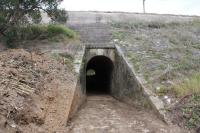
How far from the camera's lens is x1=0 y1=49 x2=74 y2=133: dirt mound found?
25.7 feet

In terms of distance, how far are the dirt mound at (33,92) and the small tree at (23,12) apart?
2.20m

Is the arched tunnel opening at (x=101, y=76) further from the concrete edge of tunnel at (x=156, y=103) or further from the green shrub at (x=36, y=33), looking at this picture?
the concrete edge of tunnel at (x=156, y=103)

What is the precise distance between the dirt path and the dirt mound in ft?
1.90

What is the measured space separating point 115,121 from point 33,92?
7.54ft

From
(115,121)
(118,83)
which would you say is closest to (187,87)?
(115,121)

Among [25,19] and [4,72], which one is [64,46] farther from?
[4,72]

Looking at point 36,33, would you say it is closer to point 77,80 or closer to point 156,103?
point 77,80

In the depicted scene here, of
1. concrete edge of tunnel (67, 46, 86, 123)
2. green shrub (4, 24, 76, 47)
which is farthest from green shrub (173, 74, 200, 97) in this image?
green shrub (4, 24, 76, 47)

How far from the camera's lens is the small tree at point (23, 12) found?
14050 millimetres

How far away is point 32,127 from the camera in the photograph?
26.4 feet

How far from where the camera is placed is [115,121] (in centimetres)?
1006

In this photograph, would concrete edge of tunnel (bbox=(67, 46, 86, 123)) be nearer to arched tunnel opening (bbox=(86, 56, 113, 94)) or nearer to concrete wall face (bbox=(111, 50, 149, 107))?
concrete wall face (bbox=(111, 50, 149, 107))

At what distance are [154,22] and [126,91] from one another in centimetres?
711

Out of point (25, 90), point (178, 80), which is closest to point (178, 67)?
point (178, 80)
